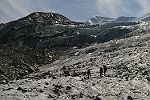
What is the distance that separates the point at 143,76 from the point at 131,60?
1046cm

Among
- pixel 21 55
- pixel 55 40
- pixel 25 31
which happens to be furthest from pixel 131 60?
pixel 25 31

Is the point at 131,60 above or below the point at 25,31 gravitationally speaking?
below

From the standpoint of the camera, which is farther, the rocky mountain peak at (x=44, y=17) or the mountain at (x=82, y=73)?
the rocky mountain peak at (x=44, y=17)

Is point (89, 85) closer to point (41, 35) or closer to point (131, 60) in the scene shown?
point (131, 60)

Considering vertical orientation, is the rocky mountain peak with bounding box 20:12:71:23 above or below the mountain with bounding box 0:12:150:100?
above

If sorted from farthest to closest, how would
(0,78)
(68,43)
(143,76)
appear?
(68,43), (0,78), (143,76)

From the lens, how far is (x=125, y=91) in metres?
25.9

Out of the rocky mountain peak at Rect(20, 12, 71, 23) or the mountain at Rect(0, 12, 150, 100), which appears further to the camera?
the rocky mountain peak at Rect(20, 12, 71, 23)

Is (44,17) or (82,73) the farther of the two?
(44,17)

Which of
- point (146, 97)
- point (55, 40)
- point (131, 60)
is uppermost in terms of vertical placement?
point (55, 40)

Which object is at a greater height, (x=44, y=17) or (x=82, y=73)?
(x=44, y=17)

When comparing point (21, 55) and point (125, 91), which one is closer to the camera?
point (125, 91)

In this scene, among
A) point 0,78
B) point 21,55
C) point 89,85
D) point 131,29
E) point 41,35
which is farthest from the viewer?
point 41,35

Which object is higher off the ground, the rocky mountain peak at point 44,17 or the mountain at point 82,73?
the rocky mountain peak at point 44,17
